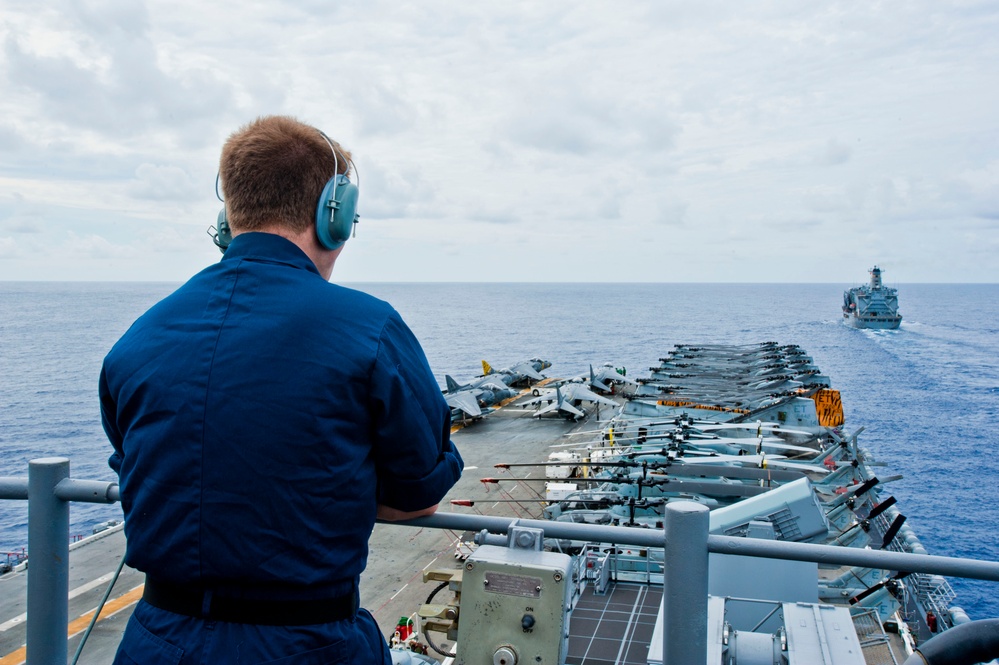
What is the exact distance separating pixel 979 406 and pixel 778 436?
44643 mm

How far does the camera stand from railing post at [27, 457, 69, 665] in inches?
153

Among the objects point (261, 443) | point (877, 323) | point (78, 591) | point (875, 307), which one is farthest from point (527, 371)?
point (877, 323)

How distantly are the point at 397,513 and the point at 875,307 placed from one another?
149572 mm

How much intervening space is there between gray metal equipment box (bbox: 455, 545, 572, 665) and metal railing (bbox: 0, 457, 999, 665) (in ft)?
0.54

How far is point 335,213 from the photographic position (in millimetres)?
2939

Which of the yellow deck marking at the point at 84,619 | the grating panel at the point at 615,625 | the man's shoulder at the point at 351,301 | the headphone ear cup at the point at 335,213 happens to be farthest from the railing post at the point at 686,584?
the yellow deck marking at the point at 84,619

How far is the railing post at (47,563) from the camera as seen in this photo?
389 cm

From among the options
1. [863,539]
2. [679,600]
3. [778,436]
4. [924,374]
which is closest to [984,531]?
[778,436]

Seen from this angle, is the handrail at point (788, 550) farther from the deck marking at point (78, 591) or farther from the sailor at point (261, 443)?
the deck marking at point (78, 591)

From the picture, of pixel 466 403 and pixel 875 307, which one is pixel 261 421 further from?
pixel 875 307

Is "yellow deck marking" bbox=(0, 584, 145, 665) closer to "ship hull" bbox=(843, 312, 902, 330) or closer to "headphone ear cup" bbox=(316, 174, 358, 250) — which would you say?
"headphone ear cup" bbox=(316, 174, 358, 250)

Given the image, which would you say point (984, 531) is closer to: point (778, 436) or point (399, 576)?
point (778, 436)

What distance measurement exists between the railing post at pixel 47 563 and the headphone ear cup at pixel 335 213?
2142 millimetres

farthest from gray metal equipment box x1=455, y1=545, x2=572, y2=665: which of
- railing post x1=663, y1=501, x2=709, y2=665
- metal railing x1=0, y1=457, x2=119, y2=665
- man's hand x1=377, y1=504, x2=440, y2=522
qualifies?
metal railing x1=0, y1=457, x2=119, y2=665
